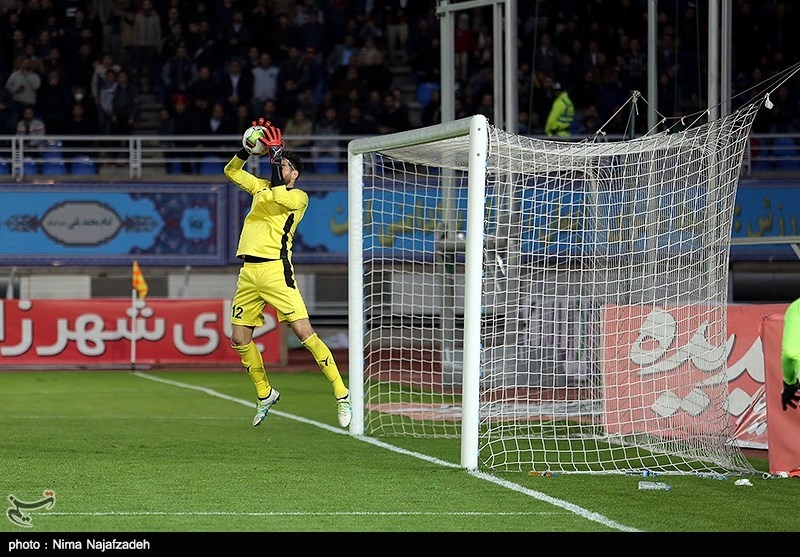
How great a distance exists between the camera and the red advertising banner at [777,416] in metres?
8.91

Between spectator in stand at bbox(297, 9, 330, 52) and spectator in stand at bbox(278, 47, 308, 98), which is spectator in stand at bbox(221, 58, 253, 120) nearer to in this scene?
spectator in stand at bbox(278, 47, 308, 98)

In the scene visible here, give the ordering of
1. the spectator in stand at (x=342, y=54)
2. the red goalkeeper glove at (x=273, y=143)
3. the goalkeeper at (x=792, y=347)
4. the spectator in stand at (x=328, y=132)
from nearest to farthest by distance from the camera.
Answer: the goalkeeper at (x=792, y=347) → the red goalkeeper glove at (x=273, y=143) → the spectator in stand at (x=328, y=132) → the spectator in stand at (x=342, y=54)

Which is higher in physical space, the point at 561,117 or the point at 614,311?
the point at 561,117

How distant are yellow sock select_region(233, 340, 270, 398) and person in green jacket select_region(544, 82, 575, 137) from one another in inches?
420

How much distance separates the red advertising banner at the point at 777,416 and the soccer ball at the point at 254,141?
148 inches

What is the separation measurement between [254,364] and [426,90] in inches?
529

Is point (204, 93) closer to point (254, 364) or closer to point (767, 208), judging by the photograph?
point (767, 208)

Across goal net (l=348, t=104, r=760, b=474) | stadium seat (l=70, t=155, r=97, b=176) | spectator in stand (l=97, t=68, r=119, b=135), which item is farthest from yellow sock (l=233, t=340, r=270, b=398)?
spectator in stand (l=97, t=68, r=119, b=135)

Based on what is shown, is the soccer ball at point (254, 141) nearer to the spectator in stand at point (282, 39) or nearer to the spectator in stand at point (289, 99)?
the spectator in stand at point (289, 99)

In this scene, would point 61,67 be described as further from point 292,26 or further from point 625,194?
point 625,194

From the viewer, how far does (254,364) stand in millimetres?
10812

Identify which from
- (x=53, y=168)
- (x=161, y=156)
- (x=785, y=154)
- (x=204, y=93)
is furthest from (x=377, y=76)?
(x=785, y=154)

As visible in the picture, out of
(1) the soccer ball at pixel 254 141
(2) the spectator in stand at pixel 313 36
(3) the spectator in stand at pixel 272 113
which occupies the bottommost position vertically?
(1) the soccer ball at pixel 254 141

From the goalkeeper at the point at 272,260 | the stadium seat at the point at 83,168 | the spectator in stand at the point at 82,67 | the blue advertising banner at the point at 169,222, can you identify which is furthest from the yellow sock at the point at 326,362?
the spectator in stand at the point at 82,67
